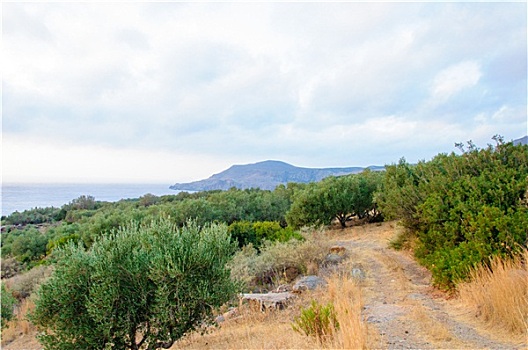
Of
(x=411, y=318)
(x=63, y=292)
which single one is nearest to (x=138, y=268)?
(x=63, y=292)

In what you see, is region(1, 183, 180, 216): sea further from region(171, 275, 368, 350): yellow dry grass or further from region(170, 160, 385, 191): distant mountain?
region(171, 275, 368, 350): yellow dry grass

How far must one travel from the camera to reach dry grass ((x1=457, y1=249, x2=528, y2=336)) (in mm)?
4039

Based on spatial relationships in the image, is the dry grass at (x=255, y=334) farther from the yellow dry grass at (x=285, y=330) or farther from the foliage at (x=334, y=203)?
the foliage at (x=334, y=203)

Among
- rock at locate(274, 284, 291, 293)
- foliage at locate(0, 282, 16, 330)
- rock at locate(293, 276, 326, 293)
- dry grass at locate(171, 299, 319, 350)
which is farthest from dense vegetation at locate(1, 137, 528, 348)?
foliage at locate(0, 282, 16, 330)

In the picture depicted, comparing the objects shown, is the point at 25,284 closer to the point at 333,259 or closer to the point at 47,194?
the point at 333,259

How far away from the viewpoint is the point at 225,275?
17.4 feet

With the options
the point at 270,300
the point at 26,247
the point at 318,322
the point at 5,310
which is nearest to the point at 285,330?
the point at 318,322

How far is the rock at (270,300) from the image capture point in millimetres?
6453

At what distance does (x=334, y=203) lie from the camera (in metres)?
16.9

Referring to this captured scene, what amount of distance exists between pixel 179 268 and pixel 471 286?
451 centimetres

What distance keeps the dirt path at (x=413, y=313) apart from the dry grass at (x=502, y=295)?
188 mm

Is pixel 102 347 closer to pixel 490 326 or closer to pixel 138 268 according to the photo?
pixel 138 268

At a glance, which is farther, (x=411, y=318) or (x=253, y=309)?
(x=253, y=309)

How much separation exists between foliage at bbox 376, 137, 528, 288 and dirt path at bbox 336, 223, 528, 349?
522 millimetres
